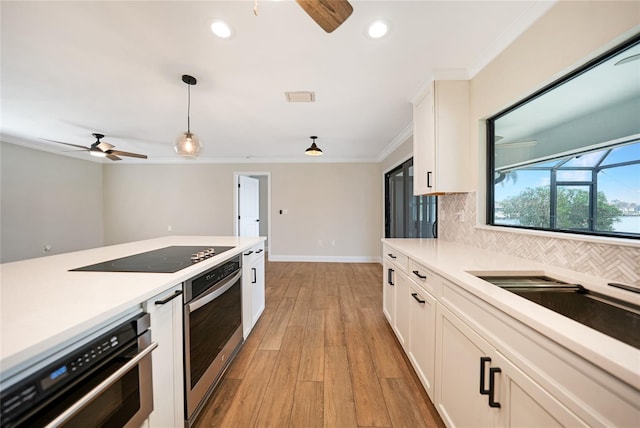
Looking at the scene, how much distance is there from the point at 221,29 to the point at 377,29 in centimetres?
105

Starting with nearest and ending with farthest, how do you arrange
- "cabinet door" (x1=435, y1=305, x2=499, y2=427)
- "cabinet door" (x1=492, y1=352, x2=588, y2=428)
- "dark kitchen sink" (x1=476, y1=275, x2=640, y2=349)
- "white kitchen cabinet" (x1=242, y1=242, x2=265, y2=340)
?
"cabinet door" (x1=492, y1=352, x2=588, y2=428) → "dark kitchen sink" (x1=476, y1=275, x2=640, y2=349) → "cabinet door" (x1=435, y1=305, x2=499, y2=427) → "white kitchen cabinet" (x1=242, y1=242, x2=265, y2=340)

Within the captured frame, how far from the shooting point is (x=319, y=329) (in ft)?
7.38

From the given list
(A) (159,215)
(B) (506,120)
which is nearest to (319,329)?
(B) (506,120)

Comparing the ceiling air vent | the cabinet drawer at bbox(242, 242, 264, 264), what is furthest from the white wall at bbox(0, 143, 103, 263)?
the ceiling air vent

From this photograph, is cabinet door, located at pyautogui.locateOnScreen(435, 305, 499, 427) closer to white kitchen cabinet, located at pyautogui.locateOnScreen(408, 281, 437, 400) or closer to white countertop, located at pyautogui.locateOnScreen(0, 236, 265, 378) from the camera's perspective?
white kitchen cabinet, located at pyautogui.locateOnScreen(408, 281, 437, 400)

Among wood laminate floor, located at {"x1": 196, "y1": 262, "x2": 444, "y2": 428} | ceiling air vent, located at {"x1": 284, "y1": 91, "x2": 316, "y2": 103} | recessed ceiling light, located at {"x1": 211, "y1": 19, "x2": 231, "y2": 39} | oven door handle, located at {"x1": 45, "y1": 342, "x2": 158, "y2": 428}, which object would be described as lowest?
wood laminate floor, located at {"x1": 196, "y1": 262, "x2": 444, "y2": 428}

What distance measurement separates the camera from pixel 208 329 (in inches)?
53.1

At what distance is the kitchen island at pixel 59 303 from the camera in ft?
1.79

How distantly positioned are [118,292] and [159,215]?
5.78 m

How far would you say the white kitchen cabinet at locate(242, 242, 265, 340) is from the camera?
196 cm

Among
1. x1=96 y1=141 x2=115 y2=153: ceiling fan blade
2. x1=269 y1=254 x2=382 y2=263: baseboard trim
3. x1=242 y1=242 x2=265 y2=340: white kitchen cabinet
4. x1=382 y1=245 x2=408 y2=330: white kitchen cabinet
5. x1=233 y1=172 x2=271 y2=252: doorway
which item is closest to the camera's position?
x1=382 y1=245 x2=408 y2=330: white kitchen cabinet

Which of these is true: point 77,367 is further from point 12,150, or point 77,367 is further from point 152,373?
point 12,150

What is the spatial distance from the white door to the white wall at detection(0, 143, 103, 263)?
3.58m

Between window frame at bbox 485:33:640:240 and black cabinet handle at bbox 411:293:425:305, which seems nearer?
window frame at bbox 485:33:640:240
